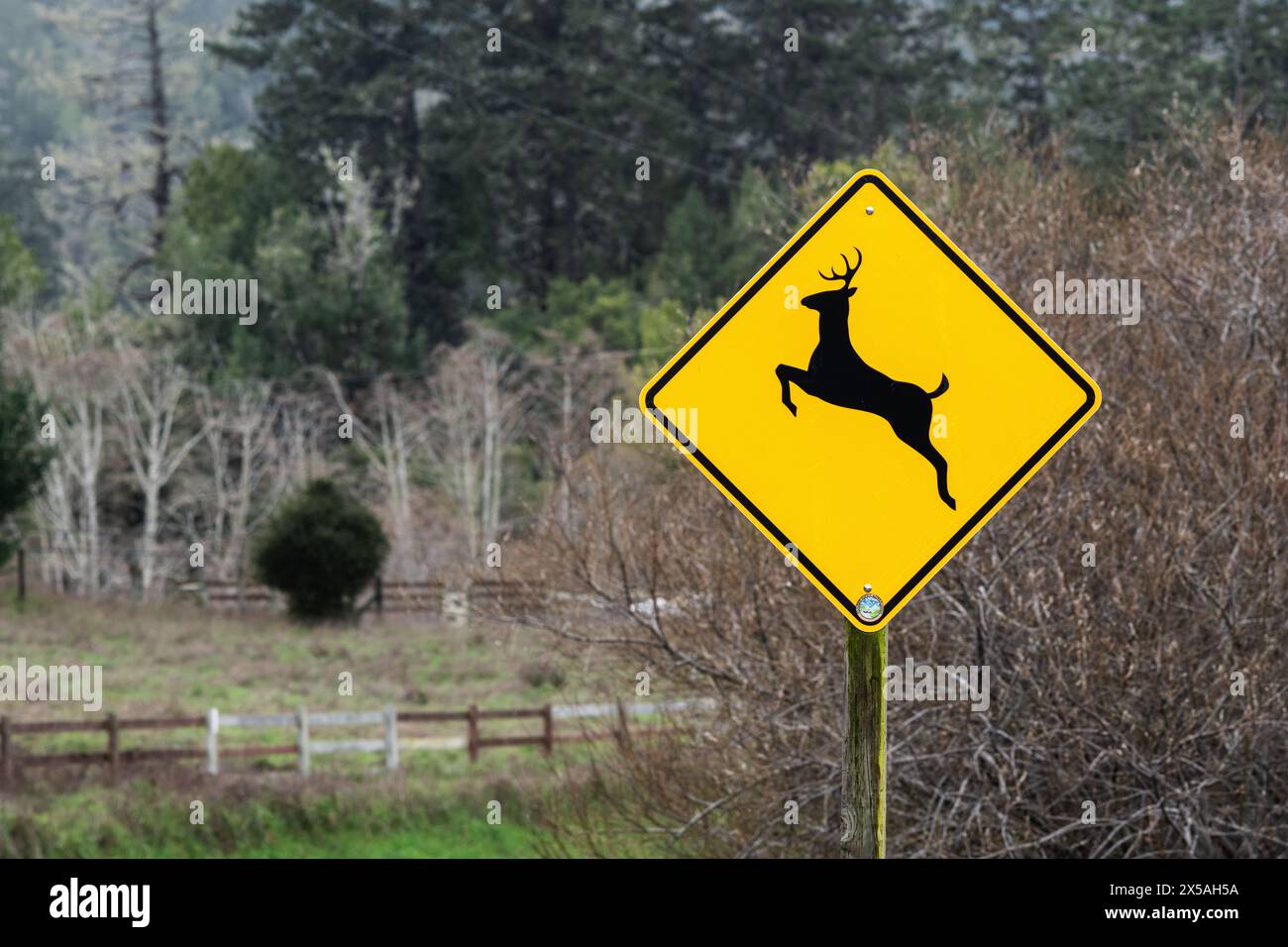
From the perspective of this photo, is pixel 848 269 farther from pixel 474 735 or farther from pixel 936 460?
pixel 474 735

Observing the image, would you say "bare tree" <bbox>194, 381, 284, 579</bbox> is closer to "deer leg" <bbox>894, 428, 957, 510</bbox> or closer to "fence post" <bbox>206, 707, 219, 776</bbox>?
"fence post" <bbox>206, 707, 219, 776</bbox>

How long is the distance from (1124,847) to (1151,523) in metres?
1.96

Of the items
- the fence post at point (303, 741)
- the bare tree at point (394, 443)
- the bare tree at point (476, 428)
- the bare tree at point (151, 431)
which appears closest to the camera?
the fence post at point (303, 741)

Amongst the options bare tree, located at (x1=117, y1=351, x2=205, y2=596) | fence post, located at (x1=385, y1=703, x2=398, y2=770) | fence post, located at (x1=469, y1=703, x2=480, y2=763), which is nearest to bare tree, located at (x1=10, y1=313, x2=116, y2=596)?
bare tree, located at (x1=117, y1=351, x2=205, y2=596)

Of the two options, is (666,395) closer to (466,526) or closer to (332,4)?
(466,526)

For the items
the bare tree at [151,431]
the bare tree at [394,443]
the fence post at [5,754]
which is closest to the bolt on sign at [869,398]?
the fence post at [5,754]

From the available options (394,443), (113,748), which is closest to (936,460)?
(113,748)

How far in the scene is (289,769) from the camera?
21.4 metres

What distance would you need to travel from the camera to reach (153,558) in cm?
4175

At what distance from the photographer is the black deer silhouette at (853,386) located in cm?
418

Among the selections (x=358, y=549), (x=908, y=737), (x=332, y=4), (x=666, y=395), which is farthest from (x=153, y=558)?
(x=666, y=395)

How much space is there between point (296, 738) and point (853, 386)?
20199 millimetres

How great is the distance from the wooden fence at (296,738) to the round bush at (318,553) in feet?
30.5

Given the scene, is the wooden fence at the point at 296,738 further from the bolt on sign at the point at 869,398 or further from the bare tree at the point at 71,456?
the bare tree at the point at 71,456
